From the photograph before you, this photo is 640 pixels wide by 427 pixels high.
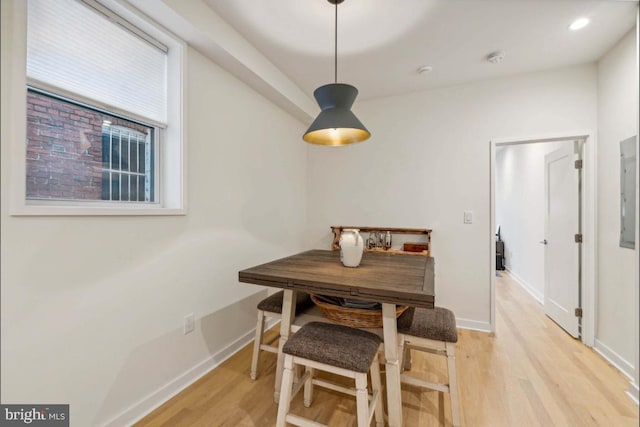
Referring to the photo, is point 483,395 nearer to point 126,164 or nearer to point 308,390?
point 308,390

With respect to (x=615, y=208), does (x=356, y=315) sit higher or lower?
lower

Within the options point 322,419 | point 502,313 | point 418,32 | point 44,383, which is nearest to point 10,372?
point 44,383

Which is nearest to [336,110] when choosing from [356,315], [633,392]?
[356,315]

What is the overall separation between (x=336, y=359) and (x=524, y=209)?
4631 mm

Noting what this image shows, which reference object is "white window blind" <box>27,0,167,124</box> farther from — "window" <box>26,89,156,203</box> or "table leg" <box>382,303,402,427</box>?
"table leg" <box>382,303,402,427</box>

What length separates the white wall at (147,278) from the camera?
46.2 inches

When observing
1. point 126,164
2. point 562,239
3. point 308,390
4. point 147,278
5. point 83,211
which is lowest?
point 308,390

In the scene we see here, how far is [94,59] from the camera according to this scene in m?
1.46

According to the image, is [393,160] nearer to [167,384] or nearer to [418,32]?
[418,32]

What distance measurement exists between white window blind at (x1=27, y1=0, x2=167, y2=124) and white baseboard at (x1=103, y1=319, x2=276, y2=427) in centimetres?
176

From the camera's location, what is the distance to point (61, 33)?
1.33 m

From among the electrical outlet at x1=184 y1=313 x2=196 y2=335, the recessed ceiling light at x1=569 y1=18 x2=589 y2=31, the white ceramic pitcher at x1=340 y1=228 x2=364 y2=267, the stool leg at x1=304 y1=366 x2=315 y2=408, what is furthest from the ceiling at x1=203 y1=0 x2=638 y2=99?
the stool leg at x1=304 y1=366 x2=315 y2=408

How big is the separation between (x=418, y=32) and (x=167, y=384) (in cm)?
309

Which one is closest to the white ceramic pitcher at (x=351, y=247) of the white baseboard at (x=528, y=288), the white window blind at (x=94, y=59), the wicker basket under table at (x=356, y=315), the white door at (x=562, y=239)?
the wicker basket under table at (x=356, y=315)
